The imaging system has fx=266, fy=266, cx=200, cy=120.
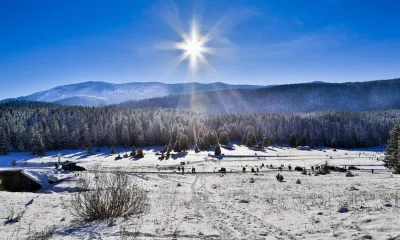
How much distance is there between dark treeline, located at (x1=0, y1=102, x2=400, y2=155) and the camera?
105 meters

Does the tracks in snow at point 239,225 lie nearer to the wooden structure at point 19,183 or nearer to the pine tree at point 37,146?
the wooden structure at point 19,183

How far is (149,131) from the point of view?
123 m

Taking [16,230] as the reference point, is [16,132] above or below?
above

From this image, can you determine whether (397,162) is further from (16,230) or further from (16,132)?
(16,132)

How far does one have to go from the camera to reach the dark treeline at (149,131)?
105 m

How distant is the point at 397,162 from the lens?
46312 mm

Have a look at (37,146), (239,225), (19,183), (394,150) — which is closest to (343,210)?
(239,225)

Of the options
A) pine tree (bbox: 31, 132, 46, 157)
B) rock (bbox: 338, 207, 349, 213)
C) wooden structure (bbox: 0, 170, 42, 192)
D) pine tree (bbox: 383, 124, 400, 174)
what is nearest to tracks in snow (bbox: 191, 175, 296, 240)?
rock (bbox: 338, 207, 349, 213)

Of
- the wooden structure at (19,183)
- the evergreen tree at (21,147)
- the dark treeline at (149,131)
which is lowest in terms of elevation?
the wooden structure at (19,183)

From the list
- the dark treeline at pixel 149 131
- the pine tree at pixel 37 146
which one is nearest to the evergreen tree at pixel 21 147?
the dark treeline at pixel 149 131

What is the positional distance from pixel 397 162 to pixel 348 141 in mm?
101343

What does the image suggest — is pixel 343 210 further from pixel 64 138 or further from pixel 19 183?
pixel 64 138

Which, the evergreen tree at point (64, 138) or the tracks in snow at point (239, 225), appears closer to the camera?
the tracks in snow at point (239, 225)

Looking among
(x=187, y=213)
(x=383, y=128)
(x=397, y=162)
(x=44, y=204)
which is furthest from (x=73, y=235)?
(x=383, y=128)
